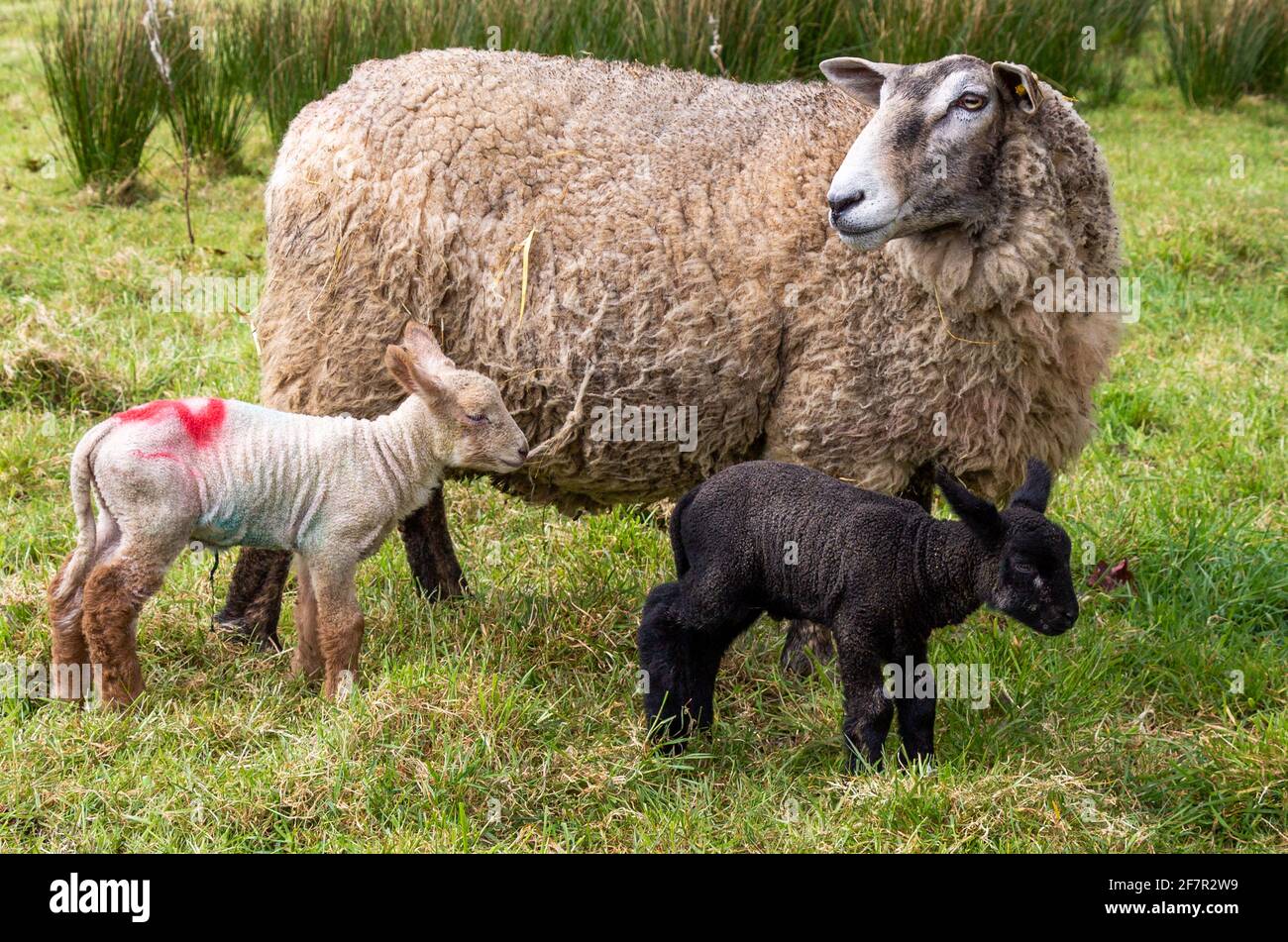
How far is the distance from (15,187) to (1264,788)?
7.48 m

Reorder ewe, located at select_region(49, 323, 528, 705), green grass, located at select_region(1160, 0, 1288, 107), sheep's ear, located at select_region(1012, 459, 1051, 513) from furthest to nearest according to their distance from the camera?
green grass, located at select_region(1160, 0, 1288, 107) < ewe, located at select_region(49, 323, 528, 705) < sheep's ear, located at select_region(1012, 459, 1051, 513)

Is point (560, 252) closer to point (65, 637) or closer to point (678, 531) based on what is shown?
point (678, 531)

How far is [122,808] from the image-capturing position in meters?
3.52

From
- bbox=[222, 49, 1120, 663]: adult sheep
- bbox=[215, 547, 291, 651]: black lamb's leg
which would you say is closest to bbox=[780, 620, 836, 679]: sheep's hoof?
bbox=[222, 49, 1120, 663]: adult sheep

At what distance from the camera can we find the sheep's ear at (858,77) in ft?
13.3

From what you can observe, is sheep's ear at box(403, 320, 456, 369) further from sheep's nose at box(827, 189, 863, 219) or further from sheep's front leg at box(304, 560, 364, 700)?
sheep's nose at box(827, 189, 863, 219)

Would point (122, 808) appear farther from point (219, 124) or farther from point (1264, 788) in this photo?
point (219, 124)

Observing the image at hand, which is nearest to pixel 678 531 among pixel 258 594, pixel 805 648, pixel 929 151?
pixel 805 648

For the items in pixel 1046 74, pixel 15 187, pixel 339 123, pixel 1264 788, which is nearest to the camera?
pixel 1264 788

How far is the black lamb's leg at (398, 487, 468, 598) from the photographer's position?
466cm

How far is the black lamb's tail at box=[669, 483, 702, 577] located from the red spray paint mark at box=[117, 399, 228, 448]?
1.19m

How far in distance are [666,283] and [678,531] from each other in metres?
0.78

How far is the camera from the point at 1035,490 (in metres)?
3.39

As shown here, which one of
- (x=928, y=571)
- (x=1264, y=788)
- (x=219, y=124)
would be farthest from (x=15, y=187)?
(x=1264, y=788)
